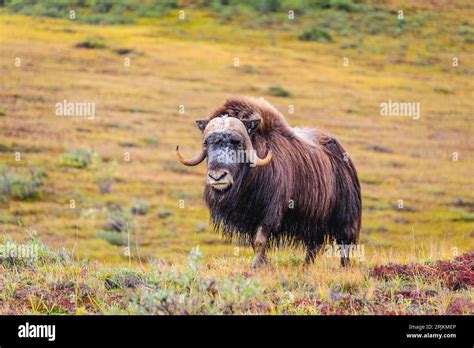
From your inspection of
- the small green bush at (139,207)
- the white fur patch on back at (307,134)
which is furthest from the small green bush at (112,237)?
the white fur patch on back at (307,134)

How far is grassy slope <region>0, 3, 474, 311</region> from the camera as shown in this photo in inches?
1004

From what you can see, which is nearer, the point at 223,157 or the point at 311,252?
the point at 223,157

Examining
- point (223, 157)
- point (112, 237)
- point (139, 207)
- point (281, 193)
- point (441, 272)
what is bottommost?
point (112, 237)

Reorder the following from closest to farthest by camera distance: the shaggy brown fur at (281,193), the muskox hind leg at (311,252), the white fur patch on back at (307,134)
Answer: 1. the shaggy brown fur at (281,193)
2. the muskox hind leg at (311,252)
3. the white fur patch on back at (307,134)

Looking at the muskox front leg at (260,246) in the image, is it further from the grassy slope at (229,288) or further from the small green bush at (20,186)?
the small green bush at (20,186)

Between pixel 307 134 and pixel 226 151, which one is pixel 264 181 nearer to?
pixel 226 151

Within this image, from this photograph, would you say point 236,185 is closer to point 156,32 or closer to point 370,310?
point 370,310

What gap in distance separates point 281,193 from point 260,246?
47 cm

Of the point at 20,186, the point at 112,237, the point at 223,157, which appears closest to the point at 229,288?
the point at 223,157

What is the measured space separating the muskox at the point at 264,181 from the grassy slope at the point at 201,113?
32cm

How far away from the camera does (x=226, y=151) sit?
730 cm

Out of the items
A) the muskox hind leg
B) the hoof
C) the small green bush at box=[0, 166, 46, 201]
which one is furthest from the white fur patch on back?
the small green bush at box=[0, 166, 46, 201]

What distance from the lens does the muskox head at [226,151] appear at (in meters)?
7.23
